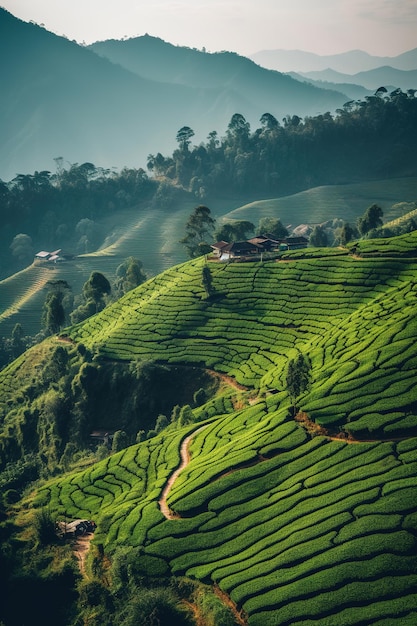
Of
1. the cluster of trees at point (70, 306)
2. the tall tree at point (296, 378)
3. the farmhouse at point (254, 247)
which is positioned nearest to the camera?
the tall tree at point (296, 378)

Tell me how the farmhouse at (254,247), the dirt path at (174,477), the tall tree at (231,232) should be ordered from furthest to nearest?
the tall tree at (231,232)
the farmhouse at (254,247)
the dirt path at (174,477)

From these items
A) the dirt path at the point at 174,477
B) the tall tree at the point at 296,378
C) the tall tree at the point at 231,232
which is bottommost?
the dirt path at the point at 174,477

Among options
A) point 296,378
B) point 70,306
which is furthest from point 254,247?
point 70,306

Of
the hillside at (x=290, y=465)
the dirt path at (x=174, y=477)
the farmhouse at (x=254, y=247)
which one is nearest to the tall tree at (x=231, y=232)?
the farmhouse at (x=254, y=247)

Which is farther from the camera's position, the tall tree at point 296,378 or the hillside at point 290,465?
the tall tree at point 296,378

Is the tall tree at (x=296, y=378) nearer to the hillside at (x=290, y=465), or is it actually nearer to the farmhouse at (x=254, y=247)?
the hillside at (x=290, y=465)

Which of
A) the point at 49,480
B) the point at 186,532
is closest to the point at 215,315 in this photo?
the point at 49,480

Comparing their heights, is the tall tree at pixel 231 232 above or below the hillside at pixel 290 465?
above

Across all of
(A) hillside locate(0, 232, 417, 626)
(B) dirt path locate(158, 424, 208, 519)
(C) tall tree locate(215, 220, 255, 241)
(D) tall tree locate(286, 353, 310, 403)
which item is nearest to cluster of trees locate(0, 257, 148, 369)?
(C) tall tree locate(215, 220, 255, 241)

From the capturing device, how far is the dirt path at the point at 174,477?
53525 millimetres

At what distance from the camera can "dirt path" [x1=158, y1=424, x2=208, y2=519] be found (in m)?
53.5

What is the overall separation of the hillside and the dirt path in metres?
0.27

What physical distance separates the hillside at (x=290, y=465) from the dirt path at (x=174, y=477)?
268mm

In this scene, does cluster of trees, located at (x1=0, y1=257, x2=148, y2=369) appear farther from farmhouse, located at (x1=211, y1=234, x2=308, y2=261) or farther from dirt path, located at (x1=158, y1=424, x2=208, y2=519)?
dirt path, located at (x1=158, y1=424, x2=208, y2=519)
